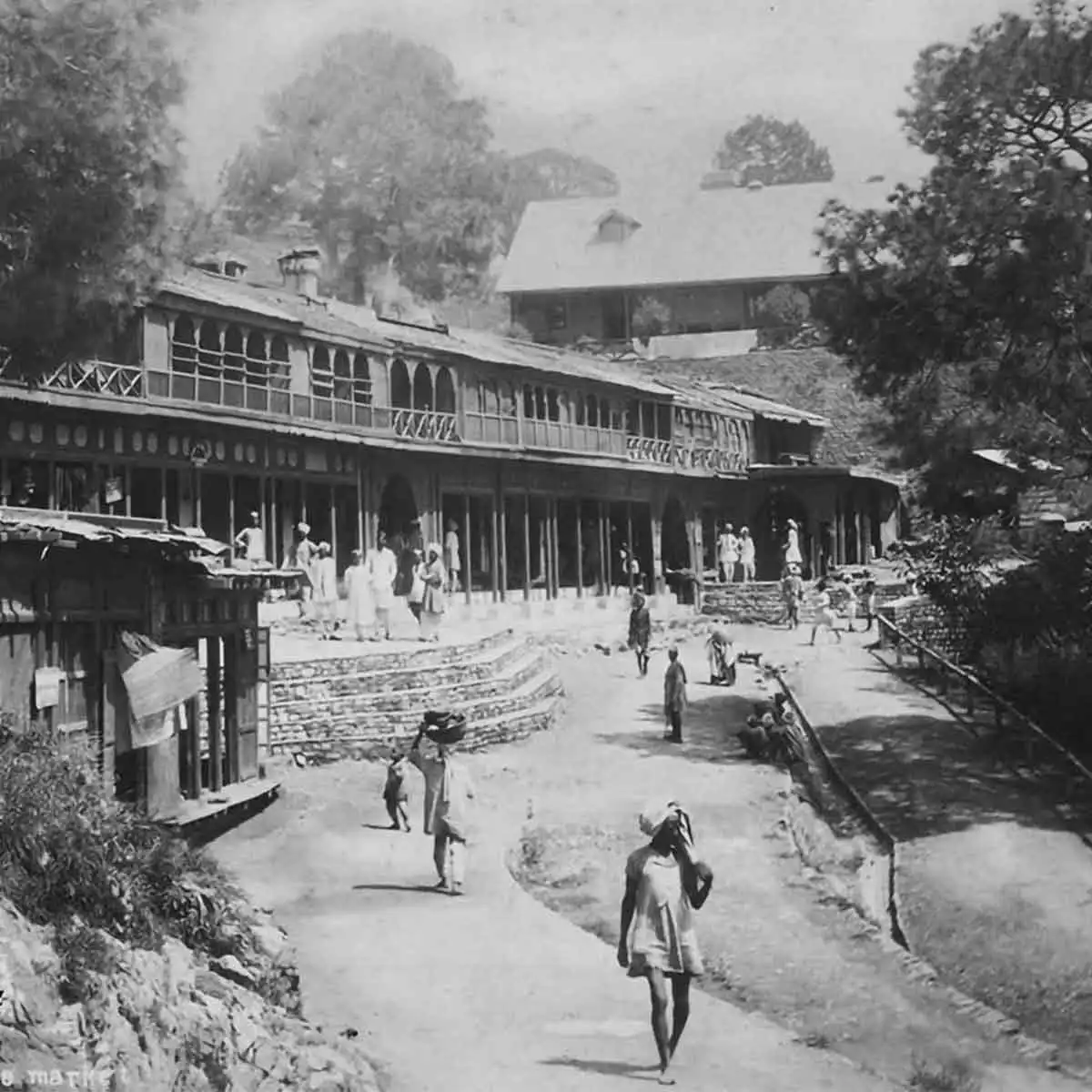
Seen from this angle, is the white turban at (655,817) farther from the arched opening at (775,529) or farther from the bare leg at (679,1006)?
the arched opening at (775,529)

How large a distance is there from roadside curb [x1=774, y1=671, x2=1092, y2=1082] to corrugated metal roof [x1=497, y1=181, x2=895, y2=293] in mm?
10464

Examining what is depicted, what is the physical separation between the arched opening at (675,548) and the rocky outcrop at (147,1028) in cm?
2179

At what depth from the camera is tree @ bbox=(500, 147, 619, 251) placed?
41.4 ft

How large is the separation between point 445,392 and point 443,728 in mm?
13785

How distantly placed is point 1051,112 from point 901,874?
7.32m

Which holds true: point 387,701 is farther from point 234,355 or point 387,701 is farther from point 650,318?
point 650,318

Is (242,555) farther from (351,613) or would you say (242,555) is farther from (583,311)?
(583,311)

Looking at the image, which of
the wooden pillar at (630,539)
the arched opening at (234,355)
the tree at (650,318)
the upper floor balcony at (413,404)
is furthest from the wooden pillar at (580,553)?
the arched opening at (234,355)

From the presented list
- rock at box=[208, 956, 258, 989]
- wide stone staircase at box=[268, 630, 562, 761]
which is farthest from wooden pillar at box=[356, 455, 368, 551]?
rock at box=[208, 956, 258, 989]

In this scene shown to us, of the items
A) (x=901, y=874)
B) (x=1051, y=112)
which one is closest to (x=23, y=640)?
(x=901, y=874)

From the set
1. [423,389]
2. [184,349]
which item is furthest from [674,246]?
[184,349]

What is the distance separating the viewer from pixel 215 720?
12266 millimetres

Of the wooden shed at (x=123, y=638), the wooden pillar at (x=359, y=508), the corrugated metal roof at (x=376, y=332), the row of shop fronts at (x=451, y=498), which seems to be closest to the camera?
the wooden shed at (x=123, y=638)

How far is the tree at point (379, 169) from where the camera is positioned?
1183 cm
